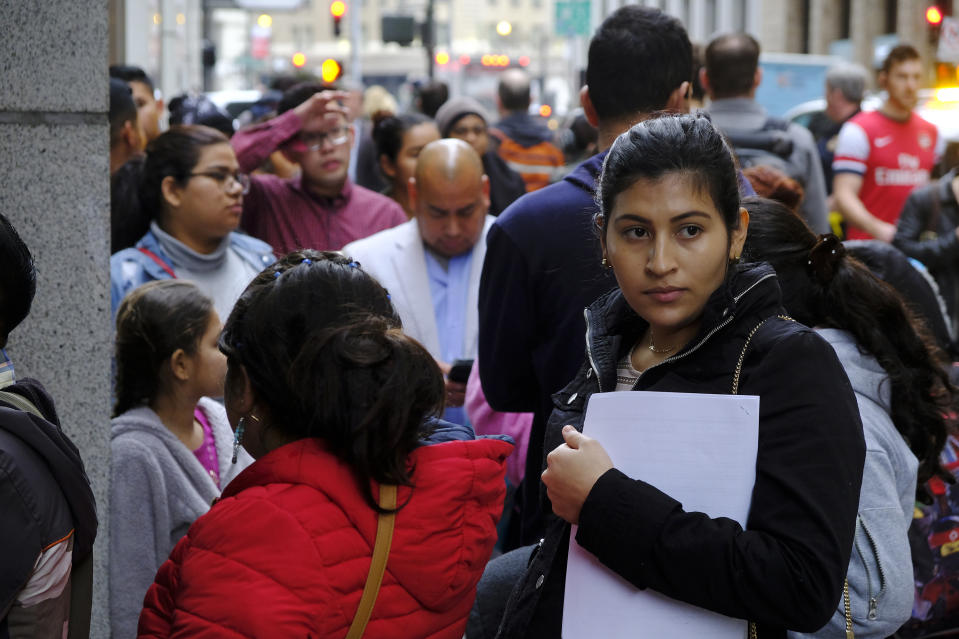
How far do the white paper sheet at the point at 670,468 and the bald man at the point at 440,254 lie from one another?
2590 mm

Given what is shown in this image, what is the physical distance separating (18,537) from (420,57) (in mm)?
103942

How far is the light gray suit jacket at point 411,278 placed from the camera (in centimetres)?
490

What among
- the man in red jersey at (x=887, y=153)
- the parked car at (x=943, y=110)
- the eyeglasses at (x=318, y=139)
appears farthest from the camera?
the parked car at (x=943, y=110)

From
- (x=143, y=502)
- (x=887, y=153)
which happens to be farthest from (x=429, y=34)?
(x=143, y=502)

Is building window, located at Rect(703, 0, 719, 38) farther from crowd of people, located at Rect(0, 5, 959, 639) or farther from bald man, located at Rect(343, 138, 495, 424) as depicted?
Answer: crowd of people, located at Rect(0, 5, 959, 639)

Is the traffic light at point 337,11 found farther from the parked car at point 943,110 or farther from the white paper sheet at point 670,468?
the white paper sheet at point 670,468

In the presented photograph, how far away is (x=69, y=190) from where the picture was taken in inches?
136

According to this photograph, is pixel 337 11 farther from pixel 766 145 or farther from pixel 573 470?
pixel 573 470

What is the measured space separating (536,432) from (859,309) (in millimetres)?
1028

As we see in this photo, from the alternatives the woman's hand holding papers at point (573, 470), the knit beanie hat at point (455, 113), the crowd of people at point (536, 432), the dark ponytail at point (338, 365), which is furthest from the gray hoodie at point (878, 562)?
the knit beanie hat at point (455, 113)

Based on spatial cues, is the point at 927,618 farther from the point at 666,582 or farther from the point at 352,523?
the point at 352,523

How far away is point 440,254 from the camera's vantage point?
519cm

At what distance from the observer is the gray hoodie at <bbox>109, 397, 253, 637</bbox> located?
11.5 ft

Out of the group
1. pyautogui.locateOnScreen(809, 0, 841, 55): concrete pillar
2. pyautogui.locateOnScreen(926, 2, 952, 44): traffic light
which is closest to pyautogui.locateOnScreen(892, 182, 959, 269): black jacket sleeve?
pyautogui.locateOnScreen(926, 2, 952, 44): traffic light
